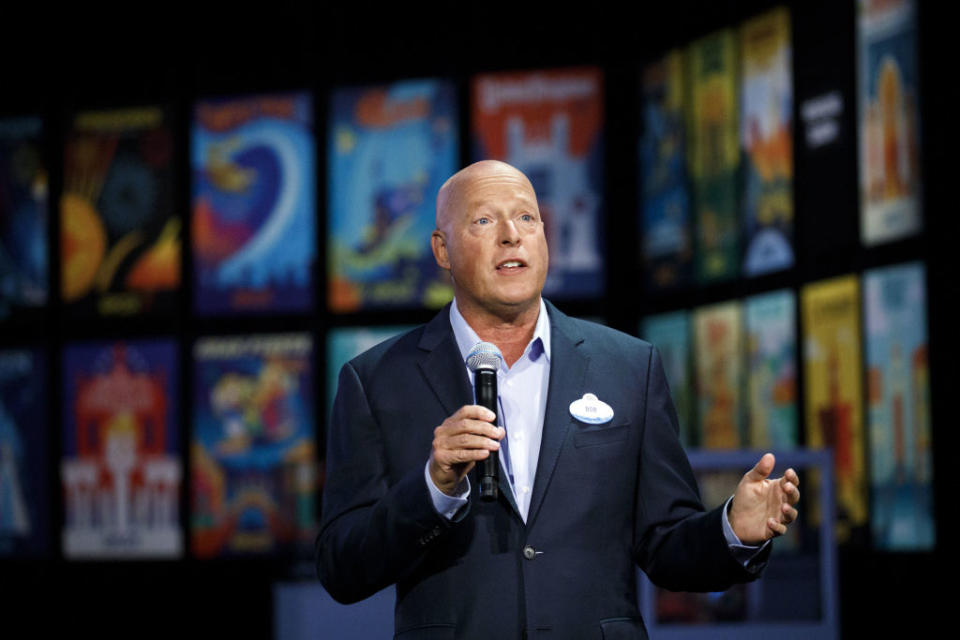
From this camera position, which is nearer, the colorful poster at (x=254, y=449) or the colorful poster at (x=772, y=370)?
the colorful poster at (x=772, y=370)

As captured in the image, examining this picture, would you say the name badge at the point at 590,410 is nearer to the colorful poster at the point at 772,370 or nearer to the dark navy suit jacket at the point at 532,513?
the dark navy suit jacket at the point at 532,513

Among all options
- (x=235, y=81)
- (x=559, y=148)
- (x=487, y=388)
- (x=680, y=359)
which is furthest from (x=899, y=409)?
(x=235, y=81)

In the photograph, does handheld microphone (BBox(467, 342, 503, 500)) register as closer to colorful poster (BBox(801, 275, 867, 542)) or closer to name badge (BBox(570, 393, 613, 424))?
name badge (BBox(570, 393, 613, 424))

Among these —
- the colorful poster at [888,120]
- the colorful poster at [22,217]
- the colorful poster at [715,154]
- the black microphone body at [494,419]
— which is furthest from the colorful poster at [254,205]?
Result: the black microphone body at [494,419]

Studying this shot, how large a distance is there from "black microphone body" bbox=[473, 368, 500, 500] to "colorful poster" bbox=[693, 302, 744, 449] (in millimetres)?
5041

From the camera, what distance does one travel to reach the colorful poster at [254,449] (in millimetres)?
8125

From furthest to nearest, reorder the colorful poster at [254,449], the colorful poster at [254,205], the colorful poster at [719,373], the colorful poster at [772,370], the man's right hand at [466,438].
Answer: the colorful poster at [254,205] < the colorful poster at [254,449] < the colorful poster at [719,373] < the colorful poster at [772,370] < the man's right hand at [466,438]

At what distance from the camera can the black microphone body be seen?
199 cm

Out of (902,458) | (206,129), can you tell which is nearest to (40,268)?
(206,129)

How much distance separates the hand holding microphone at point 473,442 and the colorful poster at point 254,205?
20.6 feet

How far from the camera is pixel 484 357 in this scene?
2.18m

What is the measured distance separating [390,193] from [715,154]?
2.06 metres

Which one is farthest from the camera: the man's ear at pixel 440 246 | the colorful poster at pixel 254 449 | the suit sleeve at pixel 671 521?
the colorful poster at pixel 254 449

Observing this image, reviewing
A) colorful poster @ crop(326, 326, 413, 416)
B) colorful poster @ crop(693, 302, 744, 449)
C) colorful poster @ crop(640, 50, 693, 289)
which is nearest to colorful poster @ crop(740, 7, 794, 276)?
colorful poster @ crop(693, 302, 744, 449)
